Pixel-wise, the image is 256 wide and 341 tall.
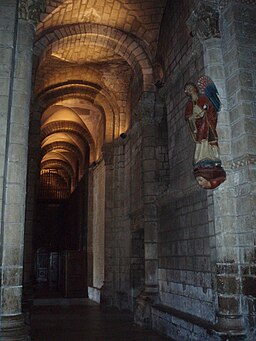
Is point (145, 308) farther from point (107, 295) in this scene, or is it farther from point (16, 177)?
point (16, 177)

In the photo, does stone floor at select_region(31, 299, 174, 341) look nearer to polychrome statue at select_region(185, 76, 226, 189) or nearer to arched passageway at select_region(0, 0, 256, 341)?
arched passageway at select_region(0, 0, 256, 341)

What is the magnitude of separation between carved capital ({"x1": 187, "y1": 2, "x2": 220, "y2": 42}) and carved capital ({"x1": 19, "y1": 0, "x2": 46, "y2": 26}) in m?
3.00

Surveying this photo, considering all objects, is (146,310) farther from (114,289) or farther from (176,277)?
(114,289)

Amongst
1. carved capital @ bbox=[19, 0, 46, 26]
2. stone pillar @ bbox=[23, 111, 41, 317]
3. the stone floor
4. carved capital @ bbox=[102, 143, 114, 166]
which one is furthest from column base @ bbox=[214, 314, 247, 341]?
carved capital @ bbox=[102, 143, 114, 166]

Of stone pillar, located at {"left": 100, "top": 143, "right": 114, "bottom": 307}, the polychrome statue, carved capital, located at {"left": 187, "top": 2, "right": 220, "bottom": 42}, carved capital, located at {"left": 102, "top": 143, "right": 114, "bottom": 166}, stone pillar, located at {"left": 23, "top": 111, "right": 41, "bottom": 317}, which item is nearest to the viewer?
the polychrome statue

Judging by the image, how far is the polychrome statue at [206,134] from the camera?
20.7 ft

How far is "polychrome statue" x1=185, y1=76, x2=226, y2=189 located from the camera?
20.7 feet

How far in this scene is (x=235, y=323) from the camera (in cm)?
598

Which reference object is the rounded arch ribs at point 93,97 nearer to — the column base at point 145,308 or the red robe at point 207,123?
the column base at point 145,308

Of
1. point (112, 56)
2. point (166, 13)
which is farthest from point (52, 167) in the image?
point (166, 13)

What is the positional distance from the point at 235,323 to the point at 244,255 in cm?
106

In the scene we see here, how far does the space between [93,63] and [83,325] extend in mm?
8789

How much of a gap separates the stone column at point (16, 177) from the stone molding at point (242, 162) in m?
3.47

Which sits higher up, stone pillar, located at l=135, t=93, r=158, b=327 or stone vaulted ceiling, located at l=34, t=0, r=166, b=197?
stone vaulted ceiling, located at l=34, t=0, r=166, b=197
